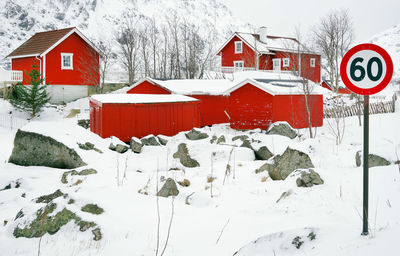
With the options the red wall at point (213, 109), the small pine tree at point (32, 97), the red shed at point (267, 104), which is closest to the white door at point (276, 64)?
the red wall at point (213, 109)

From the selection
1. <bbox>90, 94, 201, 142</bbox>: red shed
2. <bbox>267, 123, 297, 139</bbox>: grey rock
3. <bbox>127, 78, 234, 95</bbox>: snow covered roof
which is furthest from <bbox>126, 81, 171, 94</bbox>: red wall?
<bbox>267, 123, 297, 139</bbox>: grey rock

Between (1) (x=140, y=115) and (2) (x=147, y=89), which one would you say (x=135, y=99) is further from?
(2) (x=147, y=89)

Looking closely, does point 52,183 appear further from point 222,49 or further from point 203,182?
point 222,49

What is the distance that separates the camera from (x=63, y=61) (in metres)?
30.2

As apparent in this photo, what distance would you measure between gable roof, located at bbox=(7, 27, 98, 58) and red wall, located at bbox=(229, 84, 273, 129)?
608 inches

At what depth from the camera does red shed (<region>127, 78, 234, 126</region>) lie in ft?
78.0

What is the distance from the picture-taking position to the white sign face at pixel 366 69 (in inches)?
168

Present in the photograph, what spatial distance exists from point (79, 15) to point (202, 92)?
8387 centimetres

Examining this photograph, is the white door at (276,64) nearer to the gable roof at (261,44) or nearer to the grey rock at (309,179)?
the gable roof at (261,44)

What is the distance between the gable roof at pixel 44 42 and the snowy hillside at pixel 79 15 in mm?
41340

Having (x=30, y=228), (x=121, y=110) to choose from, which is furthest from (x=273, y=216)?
(x=121, y=110)

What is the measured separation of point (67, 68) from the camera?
30469 mm

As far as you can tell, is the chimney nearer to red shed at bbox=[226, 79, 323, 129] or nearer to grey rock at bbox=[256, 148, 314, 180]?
red shed at bbox=[226, 79, 323, 129]

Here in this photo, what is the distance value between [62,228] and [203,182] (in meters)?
4.22
